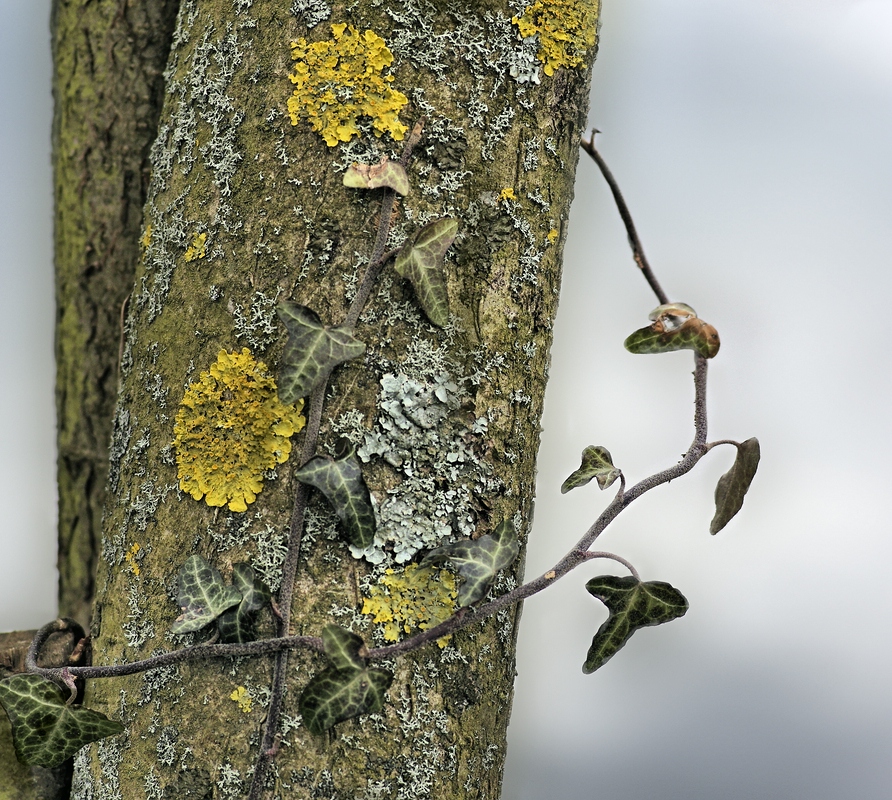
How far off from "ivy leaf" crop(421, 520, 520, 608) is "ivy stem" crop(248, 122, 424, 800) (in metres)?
0.10

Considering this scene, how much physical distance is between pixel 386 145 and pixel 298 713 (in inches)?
18.3

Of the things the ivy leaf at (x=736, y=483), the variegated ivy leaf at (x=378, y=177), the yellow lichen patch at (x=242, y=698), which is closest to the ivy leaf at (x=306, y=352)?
the variegated ivy leaf at (x=378, y=177)

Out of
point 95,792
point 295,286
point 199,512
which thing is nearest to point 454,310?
point 295,286

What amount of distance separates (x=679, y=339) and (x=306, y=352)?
323 mm

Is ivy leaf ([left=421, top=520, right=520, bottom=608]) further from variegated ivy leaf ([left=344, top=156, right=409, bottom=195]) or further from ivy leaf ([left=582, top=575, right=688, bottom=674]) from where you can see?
variegated ivy leaf ([left=344, top=156, right=409, bottom=195])

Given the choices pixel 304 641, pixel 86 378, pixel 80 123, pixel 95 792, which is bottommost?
pixel 95 792

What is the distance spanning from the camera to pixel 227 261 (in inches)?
26.1

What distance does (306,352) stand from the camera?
60cm

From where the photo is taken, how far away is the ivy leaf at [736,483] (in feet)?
2.30

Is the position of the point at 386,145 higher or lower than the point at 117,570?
higher

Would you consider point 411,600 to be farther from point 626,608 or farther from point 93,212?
point 93,212

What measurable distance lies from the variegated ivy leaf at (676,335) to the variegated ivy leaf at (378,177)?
236mm

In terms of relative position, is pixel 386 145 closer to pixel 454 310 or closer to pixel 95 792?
pixel 454 310

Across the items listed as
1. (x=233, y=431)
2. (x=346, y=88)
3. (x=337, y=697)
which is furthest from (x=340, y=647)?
(x=346, y=88)
